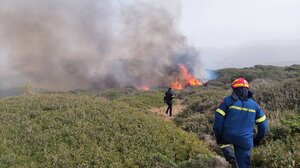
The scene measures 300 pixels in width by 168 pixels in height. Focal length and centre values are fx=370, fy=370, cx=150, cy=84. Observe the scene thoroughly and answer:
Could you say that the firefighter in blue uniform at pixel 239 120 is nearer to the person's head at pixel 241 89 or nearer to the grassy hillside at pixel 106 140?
the person's head at pixel 241 89

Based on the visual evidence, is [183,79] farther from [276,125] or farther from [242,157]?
[242,157]

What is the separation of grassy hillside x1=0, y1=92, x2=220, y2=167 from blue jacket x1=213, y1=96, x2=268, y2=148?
4.54 ft

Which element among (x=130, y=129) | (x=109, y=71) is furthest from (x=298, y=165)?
(x=109, y=71)

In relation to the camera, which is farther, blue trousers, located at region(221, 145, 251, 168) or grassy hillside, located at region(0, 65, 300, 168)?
grassy hillside, located at region(0, 65, 300, 168)

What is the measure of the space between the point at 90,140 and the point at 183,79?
5125 cm

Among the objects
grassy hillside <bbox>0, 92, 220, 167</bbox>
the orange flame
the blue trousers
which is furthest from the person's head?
the orange flame

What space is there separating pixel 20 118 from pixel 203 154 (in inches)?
252

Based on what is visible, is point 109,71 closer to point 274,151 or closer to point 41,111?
point 41,111

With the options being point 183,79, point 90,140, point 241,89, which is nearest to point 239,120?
point 241,89

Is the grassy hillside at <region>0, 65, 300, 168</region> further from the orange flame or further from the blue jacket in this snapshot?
the orange flame

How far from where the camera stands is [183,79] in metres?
61.1

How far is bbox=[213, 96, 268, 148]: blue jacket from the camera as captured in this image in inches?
309

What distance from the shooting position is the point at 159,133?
11328 mm

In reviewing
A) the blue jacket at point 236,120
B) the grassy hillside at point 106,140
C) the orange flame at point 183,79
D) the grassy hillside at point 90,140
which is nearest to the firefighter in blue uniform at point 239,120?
the blue jacket at point 236,120
